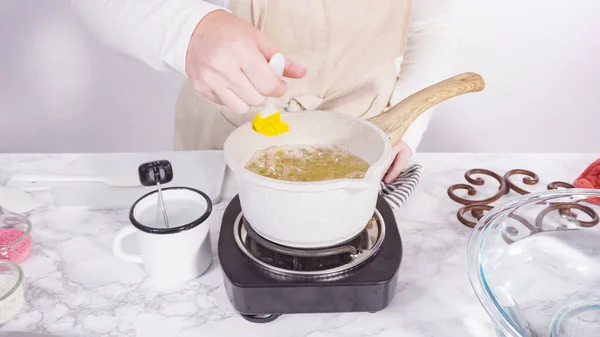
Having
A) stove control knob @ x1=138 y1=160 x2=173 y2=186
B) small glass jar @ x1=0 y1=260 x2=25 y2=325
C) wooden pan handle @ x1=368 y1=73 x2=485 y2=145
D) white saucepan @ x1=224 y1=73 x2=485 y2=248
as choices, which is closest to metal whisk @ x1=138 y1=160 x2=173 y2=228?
stove control knob @ x1=138 y1=160 x2=173 y2=186

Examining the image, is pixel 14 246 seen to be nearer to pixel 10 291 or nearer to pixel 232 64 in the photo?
pixel 10 291

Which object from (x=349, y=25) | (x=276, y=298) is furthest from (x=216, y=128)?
(x=276, y=298)

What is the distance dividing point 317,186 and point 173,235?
0.23 m

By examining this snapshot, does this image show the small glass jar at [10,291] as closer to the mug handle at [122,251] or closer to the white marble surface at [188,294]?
the white marble surface at [188,294]

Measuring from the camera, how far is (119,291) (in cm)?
79

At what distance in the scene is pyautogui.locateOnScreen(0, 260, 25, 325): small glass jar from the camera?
0.72m

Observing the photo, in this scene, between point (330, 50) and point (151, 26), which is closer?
point (151, 26)

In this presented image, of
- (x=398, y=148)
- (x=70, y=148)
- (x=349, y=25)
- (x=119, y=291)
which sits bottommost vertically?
(x=70, y=148)

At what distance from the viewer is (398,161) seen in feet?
3.45

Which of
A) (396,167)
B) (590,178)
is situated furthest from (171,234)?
(590,178)

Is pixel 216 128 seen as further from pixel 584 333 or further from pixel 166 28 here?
pixel 584 333

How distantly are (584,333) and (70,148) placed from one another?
1.93m

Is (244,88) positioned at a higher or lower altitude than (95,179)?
higher

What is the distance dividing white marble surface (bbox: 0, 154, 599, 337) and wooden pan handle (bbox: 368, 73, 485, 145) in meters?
0.18
